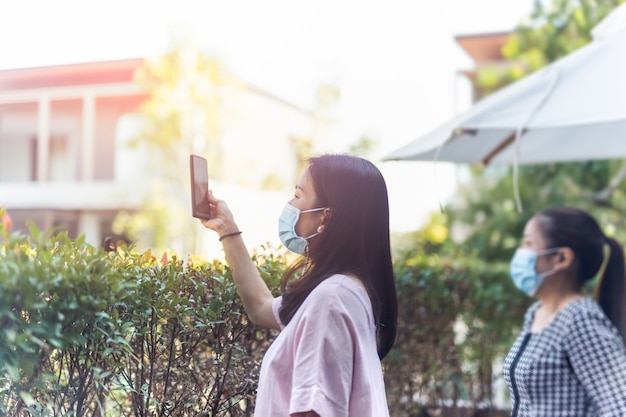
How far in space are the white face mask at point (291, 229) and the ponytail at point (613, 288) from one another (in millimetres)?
1779

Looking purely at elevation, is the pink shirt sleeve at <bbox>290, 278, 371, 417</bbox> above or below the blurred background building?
below

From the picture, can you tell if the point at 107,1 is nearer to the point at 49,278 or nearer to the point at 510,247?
the point at 510,247

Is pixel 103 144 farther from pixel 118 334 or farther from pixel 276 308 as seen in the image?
pixel 118 334

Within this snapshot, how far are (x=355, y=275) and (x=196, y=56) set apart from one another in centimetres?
1447

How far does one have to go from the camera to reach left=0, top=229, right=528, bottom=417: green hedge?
1948mm

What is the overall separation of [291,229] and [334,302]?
1.15 ft

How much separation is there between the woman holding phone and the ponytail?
1525 millimetres

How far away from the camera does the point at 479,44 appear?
20.5 metres

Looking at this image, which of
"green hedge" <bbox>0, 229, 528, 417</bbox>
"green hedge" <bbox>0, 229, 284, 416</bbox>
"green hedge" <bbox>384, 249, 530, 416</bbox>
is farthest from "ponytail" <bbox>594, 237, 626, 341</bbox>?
"green hedge" <bbox>0, 229, 284, 416</bbox>

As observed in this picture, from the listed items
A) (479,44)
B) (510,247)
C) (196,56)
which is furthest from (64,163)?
(510,247)

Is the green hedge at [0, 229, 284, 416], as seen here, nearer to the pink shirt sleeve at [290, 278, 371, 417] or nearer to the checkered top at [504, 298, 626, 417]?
the pink shirt sleeve at [290, 278, 371, 417]

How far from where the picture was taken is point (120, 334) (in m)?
2.20

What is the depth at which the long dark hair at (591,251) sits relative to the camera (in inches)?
140

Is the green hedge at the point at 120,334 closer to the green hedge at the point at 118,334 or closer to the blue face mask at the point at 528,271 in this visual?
the green hedge at the point at 118,334
